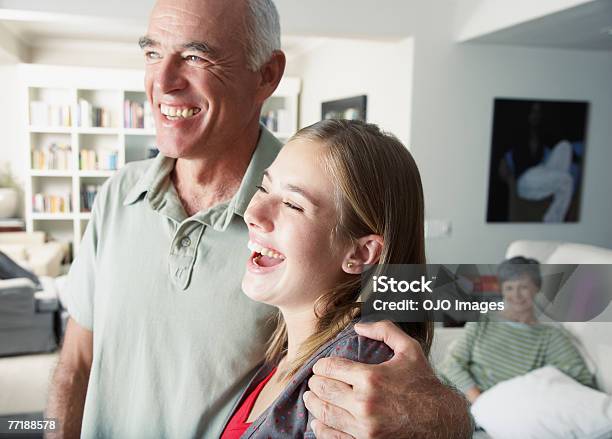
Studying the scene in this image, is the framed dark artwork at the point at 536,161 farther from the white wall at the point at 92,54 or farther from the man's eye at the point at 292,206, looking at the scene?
the white wall at the point at 92,54

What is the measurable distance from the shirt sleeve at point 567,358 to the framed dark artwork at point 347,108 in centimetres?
130

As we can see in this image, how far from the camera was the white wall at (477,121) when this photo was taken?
2.31 metres

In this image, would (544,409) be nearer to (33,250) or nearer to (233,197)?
(233,197)

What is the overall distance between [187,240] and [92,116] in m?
1.17

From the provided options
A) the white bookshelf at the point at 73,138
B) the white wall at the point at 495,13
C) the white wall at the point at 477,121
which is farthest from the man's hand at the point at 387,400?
the white wall at the point at 477,121

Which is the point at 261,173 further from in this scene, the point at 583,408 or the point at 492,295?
the point at 583,408

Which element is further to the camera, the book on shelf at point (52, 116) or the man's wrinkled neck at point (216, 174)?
the book on shelf at point (52, 116)

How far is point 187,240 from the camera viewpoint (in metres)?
0.62

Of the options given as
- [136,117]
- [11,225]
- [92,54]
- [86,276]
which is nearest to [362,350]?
[86,276]

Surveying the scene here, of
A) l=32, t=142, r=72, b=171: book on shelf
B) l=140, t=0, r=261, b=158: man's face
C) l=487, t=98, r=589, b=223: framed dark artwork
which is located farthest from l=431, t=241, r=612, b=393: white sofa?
l=32, t=142, r=72, b=171: book on shelf

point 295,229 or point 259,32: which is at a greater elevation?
point 259,32

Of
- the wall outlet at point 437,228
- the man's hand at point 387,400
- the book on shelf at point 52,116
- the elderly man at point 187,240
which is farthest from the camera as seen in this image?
the wall outlet at point 437,228

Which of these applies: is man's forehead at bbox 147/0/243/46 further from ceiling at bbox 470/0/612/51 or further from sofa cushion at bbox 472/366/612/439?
ceiling at bbox 470/0/612/51

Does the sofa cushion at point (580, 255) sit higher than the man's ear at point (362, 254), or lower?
lower
